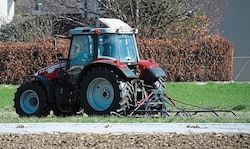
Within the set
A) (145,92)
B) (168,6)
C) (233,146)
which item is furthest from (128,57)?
(168,6)

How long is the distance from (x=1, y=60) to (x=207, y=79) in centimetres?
1076

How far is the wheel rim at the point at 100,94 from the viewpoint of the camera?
19.2m

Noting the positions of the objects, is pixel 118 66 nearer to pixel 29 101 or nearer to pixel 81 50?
pixel 81 50

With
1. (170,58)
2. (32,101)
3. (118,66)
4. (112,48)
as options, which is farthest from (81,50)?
(170,58)

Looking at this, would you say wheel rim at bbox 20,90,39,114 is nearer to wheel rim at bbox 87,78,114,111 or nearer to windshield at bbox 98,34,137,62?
wheel rim at bbox 87,78,114,111

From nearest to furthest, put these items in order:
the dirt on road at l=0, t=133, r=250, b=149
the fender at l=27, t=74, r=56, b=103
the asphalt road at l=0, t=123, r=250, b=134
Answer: the dirt on road at l=0, t=133, r=250, b=149, the asphalt road at l=0, t=123, r=250, b=134, the fender at l=27, t=74, r=56, b=103

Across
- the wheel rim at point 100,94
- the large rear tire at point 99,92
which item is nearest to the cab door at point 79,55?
the large rear tire at point 99,92

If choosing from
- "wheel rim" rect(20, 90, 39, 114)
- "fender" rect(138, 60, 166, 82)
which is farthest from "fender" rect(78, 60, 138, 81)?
"wheel rim" rect(20, 90, 39, 114)

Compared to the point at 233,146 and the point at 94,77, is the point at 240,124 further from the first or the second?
the point at 94,77

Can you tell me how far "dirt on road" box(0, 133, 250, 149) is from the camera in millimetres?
12852

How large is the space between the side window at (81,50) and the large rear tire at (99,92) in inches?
23.6

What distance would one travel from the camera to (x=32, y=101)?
2048 centimetres

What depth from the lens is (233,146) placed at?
41.7ft

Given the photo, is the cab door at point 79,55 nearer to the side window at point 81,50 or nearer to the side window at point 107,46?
the side window at point 81,50
